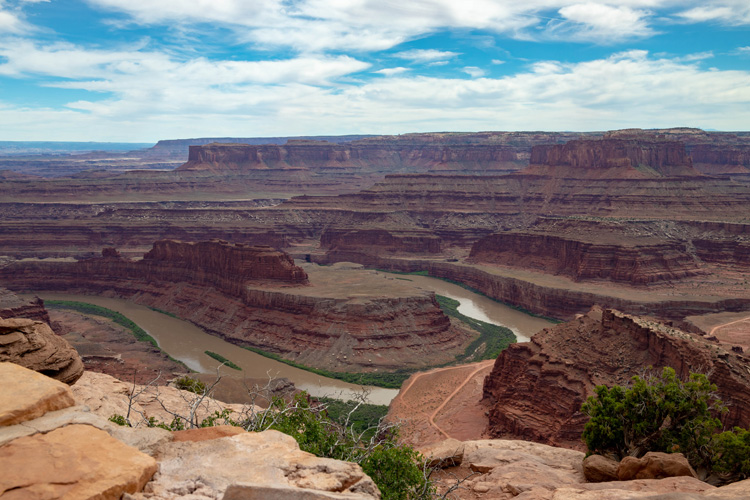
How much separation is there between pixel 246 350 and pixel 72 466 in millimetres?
52963

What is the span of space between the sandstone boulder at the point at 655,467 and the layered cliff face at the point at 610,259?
68.9 meters

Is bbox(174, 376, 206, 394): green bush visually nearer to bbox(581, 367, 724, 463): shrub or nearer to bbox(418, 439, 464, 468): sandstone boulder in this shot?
bbox(418, 439, 464, 468): sandstone boulder

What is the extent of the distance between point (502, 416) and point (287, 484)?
2570 cm

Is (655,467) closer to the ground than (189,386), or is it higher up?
higher up

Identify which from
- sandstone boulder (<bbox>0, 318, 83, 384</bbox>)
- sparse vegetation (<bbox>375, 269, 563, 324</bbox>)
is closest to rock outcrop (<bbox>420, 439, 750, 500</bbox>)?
sandstone boulder (<bbox>0, 318, 83, 384</bbox>)

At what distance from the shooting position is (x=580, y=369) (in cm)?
3366

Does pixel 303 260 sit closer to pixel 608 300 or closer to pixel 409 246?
pixel 409 246

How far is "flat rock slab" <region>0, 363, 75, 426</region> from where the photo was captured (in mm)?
10875

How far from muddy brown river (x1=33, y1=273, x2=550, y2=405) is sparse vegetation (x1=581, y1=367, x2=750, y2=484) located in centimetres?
1969

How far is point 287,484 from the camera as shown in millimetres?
10766

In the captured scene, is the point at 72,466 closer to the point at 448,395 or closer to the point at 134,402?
the point at 134,402

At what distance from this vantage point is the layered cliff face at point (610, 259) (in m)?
84.2

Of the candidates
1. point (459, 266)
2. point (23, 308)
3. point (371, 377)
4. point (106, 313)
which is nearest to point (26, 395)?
point (371, 377)

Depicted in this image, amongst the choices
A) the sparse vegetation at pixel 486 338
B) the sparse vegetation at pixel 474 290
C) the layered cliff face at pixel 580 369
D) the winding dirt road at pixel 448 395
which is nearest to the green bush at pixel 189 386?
the winding dirt road at pixel 448 395
